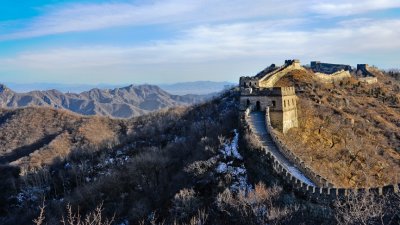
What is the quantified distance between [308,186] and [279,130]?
48.6ft

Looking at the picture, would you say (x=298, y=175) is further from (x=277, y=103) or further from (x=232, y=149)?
(x=277, y=103)

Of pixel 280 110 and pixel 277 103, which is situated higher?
pixel 277 103

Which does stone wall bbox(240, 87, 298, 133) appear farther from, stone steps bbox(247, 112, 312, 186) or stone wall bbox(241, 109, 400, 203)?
stone wall bbox(241, 109, 400, 203)

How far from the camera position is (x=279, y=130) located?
49344 millimetres

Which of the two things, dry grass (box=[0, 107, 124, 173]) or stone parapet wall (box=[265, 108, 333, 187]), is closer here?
stone parapet wall (box=[265, 108, 333, 187])

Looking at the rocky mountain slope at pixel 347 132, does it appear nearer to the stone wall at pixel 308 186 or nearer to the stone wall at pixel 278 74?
the stone wall at pixel 278 74

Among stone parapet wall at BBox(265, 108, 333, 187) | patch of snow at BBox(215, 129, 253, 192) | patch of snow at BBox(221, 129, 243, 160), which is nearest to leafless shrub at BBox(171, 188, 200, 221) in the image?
patch of snow at BBox(215, 129, 253, 192)

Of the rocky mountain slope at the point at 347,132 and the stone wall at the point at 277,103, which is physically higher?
the stone wall at the point at 277,103

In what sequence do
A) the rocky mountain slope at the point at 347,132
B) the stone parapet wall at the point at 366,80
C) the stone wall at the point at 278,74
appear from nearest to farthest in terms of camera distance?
the rocky mountain slope at the point at 347,132, the stone wall at the point at 278,74, the stone parapet wall at the point at 366,80

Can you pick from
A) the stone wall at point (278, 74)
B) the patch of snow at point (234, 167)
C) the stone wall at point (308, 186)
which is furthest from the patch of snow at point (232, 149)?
the stone wall at point (278, 74)

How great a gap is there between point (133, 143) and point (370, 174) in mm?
50111

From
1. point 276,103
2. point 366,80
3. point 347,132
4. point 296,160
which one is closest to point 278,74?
point 347,132

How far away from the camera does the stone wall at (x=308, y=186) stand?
30.0 m

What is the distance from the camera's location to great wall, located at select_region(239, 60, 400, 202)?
3344cm
